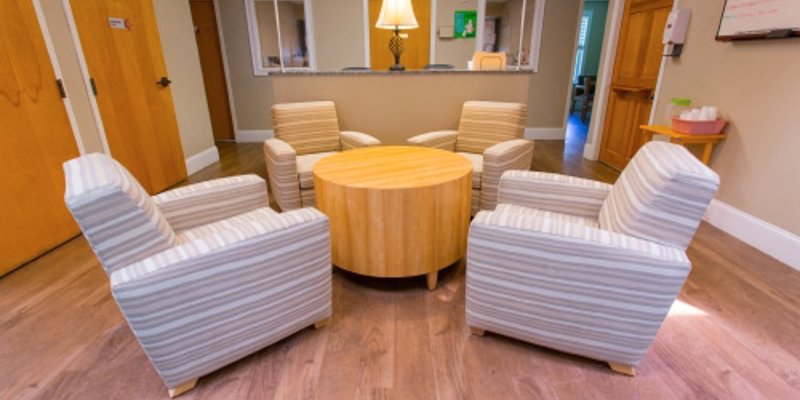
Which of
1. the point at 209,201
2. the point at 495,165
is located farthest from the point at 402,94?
the point at 209,201

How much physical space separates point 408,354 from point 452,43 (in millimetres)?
4946

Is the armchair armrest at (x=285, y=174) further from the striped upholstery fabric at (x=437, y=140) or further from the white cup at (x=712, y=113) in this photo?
the white cup at (x=712, y=113)

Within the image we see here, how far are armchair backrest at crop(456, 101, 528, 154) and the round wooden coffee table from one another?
111 centimetres

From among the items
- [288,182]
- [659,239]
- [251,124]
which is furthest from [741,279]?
Result: [251,124]

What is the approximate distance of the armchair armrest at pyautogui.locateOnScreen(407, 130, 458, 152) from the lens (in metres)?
2.96

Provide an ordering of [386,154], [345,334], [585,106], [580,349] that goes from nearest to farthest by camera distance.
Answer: [580,349], [345,334], [386,154], [585,106]

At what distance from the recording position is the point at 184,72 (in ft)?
12.9

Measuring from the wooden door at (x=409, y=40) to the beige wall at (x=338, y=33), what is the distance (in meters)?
0.15

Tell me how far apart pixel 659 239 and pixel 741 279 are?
4.27 feet

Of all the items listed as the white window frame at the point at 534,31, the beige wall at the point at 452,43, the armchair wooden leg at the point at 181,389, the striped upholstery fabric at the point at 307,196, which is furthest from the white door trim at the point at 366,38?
the armchair wooden leg at the point at 181,389

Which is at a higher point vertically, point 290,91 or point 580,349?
point 290,91

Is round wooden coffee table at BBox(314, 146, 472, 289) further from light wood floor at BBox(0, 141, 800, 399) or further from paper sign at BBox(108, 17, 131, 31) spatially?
paper sign at BBox(108, 17, 131, 31)

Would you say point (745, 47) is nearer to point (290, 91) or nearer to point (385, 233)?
point (385, 233)

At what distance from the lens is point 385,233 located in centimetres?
181
